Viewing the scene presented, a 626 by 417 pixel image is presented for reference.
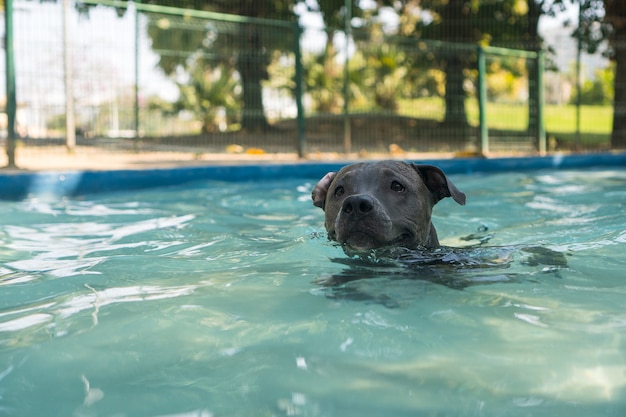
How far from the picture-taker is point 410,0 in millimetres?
21500

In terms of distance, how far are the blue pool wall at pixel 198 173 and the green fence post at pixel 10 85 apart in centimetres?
151

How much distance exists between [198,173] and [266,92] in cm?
390

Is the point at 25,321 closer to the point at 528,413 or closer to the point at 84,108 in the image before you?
the point at 528,413

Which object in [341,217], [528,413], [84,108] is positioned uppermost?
[84,108]

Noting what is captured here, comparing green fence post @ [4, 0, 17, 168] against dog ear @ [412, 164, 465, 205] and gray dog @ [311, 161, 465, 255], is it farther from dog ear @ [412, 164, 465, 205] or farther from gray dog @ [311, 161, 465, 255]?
dog ear @ [412, 164, 465, 205]

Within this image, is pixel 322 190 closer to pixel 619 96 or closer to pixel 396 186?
pixel 396 186

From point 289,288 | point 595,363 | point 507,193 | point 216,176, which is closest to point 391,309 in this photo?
point 289,288

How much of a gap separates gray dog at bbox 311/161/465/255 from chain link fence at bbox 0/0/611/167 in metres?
8.50

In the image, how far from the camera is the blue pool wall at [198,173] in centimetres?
872

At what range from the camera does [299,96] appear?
43.2ft

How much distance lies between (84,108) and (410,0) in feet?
39.9

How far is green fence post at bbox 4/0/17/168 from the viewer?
34.0 feet

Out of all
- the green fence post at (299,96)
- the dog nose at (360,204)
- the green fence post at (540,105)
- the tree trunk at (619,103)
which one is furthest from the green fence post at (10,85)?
the tree trunk at (619,103)

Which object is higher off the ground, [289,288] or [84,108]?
[84,108]
